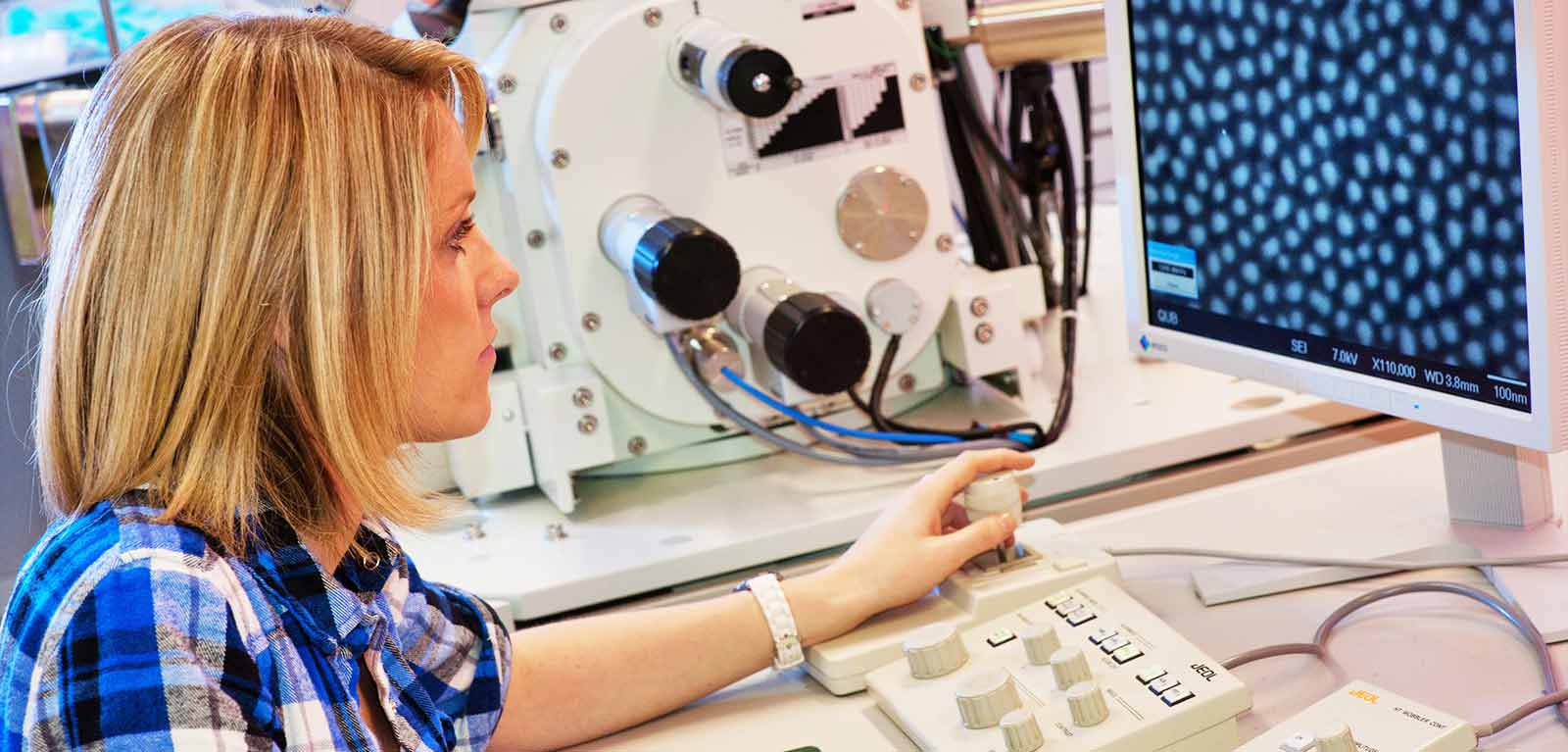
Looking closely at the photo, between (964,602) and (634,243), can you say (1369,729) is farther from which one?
(634,243)

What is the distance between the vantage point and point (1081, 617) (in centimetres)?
109

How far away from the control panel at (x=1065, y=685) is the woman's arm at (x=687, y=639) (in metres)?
0.08

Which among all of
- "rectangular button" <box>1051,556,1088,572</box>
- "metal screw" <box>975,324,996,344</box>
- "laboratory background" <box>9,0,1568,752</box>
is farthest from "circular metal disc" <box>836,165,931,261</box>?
"rectangular button" <box>1051,556,1088,572</box>

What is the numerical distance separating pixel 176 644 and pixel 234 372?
0.15 m

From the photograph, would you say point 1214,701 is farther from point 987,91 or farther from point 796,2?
point 987,91

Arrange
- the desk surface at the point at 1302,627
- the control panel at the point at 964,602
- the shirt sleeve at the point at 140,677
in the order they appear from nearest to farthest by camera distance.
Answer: the shirt sleeve at the point at 140,677 → the desk surface at the point at 1302,627 → the control panel at the point at 964,602

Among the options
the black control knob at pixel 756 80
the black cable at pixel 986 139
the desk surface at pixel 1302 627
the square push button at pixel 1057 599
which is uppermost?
the black control knob at pixel 756 80

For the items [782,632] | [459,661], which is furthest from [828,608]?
[459,661]

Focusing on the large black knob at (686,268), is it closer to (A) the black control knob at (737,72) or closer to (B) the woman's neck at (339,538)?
(A) the black control knob at (737,72)

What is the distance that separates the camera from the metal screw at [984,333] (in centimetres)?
161

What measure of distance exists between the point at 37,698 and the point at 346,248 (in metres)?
0.28

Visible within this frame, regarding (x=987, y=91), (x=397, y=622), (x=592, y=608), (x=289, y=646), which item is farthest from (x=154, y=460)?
(x=987, y=91)

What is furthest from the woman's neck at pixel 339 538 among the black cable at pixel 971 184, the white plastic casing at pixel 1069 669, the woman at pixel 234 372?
the black cable at pixel 971 184

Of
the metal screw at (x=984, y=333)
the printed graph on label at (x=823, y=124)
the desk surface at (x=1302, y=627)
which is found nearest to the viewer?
the desk surface at (x=1302, y=627)
